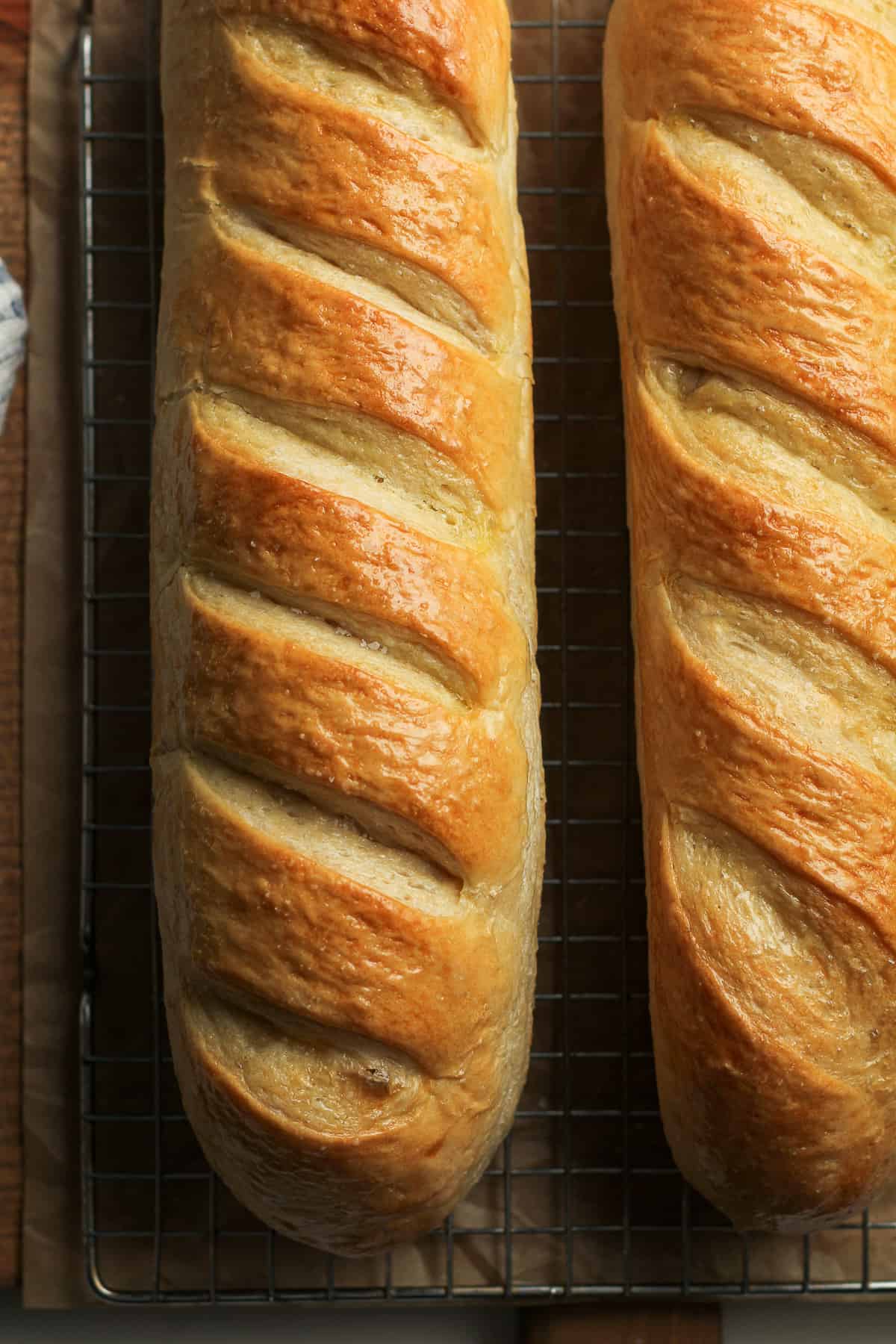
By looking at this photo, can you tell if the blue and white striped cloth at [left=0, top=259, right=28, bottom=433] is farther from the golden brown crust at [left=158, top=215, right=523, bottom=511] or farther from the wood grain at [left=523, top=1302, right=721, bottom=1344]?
the wood grain at [left=523, top=1302, right=721, bottom=1344]

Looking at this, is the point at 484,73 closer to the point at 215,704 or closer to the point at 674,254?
the point at 674,254

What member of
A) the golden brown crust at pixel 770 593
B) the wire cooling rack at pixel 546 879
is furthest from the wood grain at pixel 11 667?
the golden brown crust at pixel 770 593

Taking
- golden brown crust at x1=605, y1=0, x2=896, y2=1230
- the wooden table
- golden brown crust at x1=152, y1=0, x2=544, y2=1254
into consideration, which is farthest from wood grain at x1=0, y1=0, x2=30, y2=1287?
golden brown crust at x1=605, y1=0, x2=896, y2=1230

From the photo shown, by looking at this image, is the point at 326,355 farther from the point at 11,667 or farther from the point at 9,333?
the point at 11,667

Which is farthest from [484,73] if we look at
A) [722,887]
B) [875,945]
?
[875,945]

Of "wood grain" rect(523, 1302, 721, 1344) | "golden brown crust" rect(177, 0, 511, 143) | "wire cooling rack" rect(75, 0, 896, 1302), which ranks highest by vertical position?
"golden brown crust" rect(177, 0, 511, 143)

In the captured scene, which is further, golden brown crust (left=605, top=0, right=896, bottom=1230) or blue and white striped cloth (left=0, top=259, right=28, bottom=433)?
blue and white striped cloth (left=0, top=259, right=28, bottom=433)
